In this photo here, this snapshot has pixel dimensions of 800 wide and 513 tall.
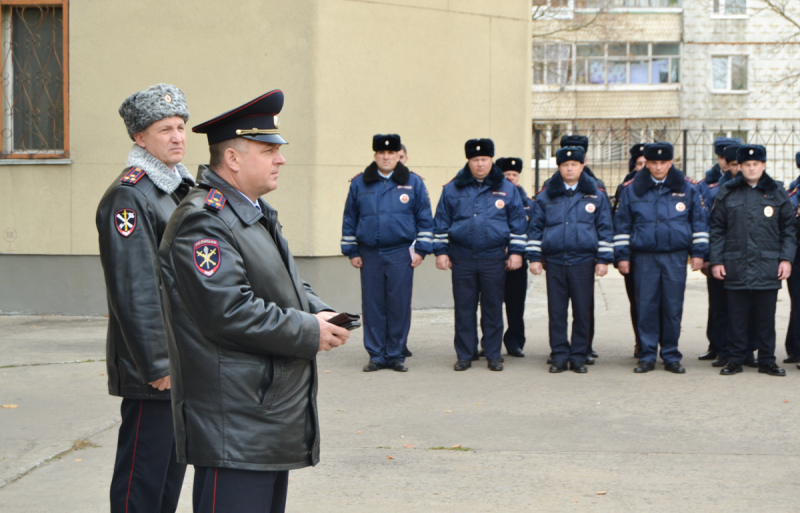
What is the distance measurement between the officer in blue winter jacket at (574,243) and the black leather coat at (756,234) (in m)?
1.09

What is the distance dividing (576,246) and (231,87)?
193 inches

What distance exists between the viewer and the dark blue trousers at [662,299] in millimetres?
8219

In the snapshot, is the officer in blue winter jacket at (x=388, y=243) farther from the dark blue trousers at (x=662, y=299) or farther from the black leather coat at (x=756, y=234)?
the black leather coat at (x=756, y=234)

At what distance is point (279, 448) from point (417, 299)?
8827 millimetres

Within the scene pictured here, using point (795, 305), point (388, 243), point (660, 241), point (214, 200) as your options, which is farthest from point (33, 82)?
point (214, 200)

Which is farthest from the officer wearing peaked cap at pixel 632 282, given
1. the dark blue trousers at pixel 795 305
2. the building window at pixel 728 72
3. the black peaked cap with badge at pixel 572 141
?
the building window at pixel 728 72

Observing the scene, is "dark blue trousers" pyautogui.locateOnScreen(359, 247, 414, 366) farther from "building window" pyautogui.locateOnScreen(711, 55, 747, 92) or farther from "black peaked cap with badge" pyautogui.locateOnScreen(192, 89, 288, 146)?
"building window" pyautogui.locateOnScreen(711, 55, 747, 92)

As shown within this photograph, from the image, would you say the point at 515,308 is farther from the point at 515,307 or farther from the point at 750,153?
the point at 750,153

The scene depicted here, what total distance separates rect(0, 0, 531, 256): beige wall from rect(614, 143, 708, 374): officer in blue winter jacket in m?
3.92

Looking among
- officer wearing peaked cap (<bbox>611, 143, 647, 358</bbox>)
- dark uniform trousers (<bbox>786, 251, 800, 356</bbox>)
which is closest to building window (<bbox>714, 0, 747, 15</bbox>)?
officer wearing peaked cap (<bbox>611, 143, 647, 358</bbox>)

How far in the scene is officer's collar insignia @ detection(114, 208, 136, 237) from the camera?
360 cm

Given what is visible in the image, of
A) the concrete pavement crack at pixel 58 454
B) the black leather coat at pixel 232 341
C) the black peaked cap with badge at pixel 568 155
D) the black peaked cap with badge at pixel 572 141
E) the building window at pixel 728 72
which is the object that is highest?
the building window at pixel 728 72

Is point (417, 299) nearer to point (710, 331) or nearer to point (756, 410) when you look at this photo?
point (710, 331)

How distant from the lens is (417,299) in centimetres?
1168
